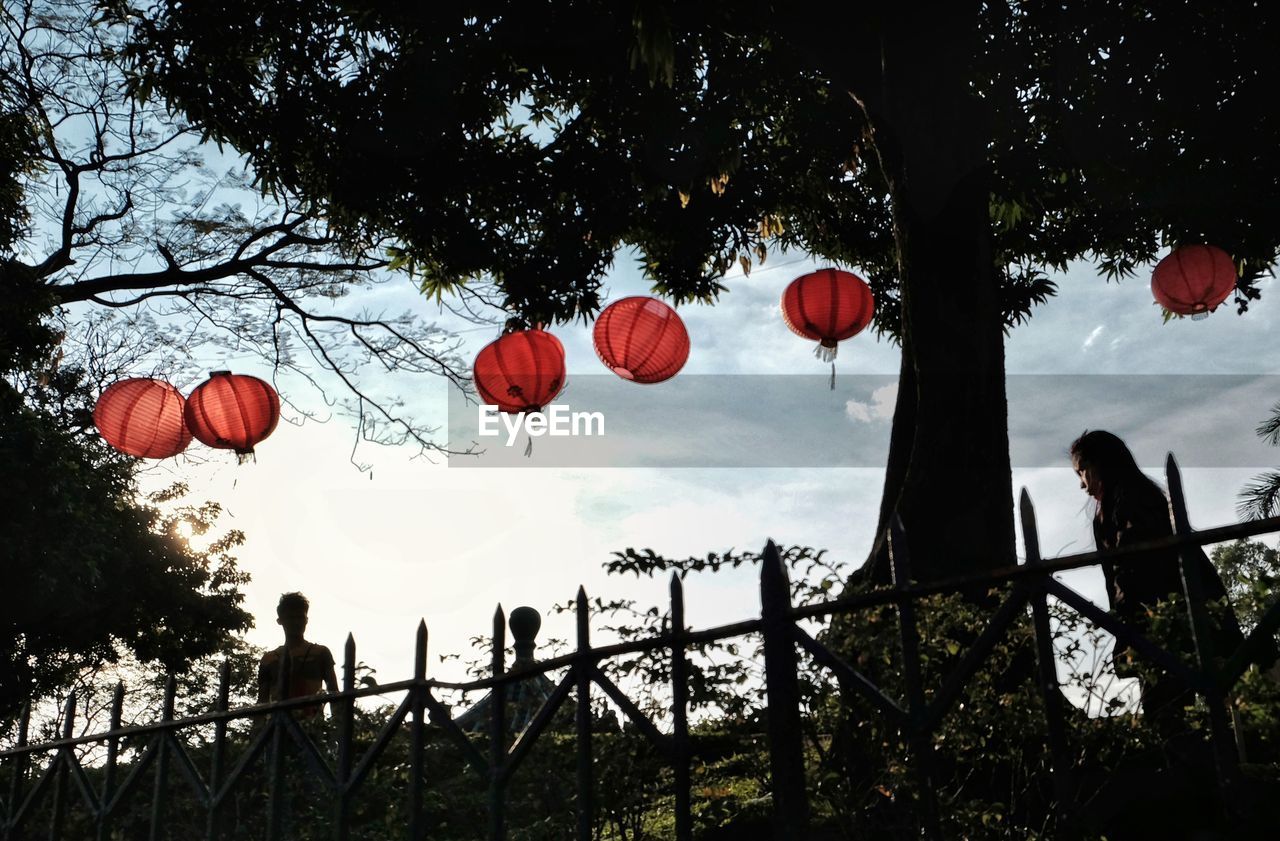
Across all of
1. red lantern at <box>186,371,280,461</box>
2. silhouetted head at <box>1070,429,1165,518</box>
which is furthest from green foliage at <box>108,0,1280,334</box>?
silhouetted head at <box>1070,429,1165,518</box>

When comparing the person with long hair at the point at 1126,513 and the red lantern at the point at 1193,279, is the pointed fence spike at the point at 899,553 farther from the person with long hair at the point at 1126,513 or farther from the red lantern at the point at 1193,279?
the red lantern at the point at 1193,279

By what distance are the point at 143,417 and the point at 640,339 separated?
4.55 metres

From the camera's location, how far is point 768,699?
11.8 feet

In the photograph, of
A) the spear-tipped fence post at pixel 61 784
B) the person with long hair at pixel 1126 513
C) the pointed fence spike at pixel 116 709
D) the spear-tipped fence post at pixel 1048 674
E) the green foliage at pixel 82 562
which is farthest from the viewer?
the green foliage at pixel 82 562

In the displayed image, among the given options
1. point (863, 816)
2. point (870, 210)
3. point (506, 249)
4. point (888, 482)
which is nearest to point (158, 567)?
point (506, 249)

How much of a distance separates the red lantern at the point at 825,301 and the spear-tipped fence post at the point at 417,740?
4423 mm

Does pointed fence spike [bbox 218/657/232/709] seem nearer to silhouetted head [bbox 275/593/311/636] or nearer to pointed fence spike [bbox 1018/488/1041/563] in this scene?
silhouetted head [bbox 275/593/311/636]

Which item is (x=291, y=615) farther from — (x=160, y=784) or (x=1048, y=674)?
(x=1048, y=674)

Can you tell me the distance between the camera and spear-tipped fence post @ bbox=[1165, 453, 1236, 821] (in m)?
2.73

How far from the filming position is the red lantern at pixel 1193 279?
30.1 feet

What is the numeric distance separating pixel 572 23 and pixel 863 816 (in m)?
6.85

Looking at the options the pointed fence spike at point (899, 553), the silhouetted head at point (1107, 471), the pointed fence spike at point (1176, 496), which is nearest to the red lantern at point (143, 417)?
the silhouetted head at point (1107, 471)

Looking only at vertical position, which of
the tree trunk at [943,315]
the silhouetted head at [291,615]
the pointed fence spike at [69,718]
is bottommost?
the pointed fence spike at [69,718]

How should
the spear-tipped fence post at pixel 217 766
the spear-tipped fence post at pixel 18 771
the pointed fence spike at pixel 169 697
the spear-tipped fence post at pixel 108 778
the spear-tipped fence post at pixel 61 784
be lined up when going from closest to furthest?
the spear-tipped fence post at pixel 217 766 → the pointed fence spike at pixel 169 697 → the spear-tipped fence post at pixel 108 778 → the spear-tipped fence post at pixel 61 784 → the spear-tipped fence post at pixel 18 771
